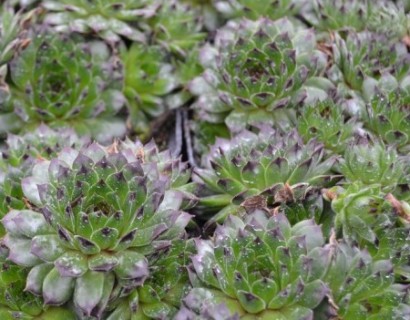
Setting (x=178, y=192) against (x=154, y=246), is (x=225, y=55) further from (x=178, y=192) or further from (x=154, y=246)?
(x=154, y=246)

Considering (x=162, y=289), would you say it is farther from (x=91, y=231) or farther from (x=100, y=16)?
(x=100, y=16)

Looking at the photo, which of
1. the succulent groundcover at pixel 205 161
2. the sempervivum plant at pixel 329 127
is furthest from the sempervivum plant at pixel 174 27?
the sempervivum plant at pixel 329 127

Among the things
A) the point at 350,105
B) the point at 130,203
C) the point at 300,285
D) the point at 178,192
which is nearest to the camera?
the point at 300,285

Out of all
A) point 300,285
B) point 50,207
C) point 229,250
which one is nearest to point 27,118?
point 50,207

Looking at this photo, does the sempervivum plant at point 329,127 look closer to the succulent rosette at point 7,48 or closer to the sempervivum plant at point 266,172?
the sempervivum plant at point 266,172

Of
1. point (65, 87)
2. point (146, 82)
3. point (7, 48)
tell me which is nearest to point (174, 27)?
point (146, 82)

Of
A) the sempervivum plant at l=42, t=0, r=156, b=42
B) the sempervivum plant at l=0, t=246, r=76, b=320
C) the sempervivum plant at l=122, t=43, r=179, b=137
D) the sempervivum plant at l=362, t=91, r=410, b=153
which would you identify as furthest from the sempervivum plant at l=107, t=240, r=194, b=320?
the sempervivum plant at l=42, t=0, r=156, b=42
